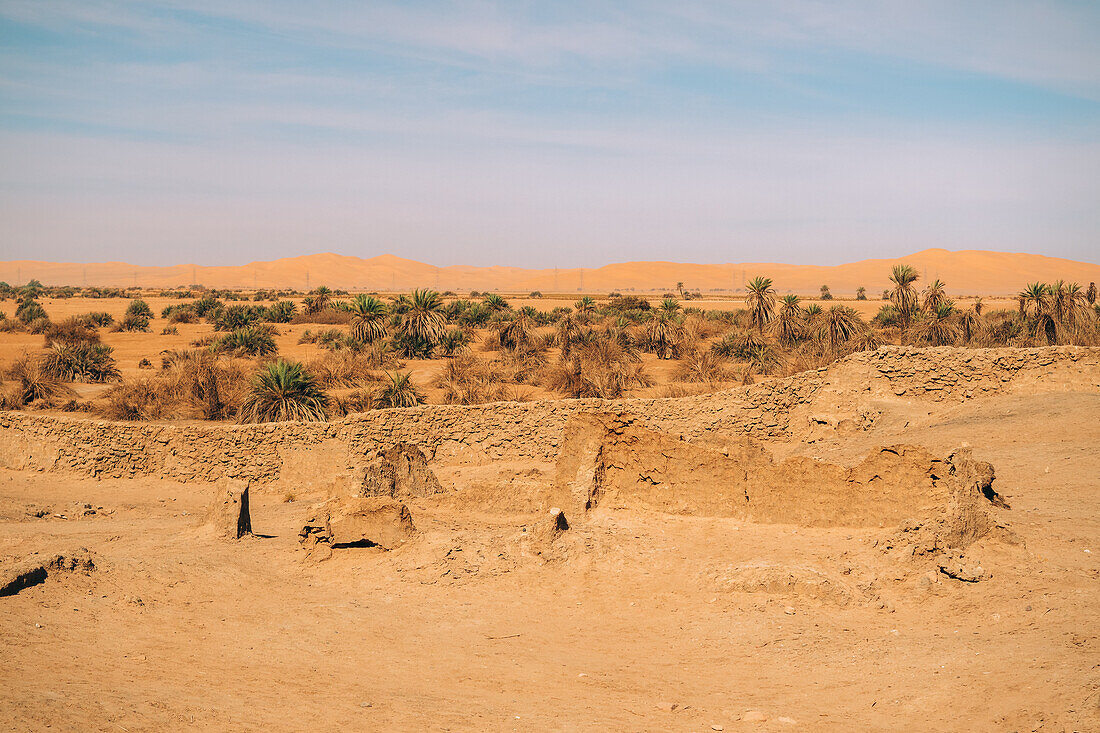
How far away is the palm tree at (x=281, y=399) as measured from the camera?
1934 centimetres

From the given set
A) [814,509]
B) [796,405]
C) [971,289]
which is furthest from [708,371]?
[971,289]

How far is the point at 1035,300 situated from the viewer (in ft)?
97.0

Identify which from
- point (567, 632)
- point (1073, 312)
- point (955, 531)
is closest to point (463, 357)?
point (1073, 312)

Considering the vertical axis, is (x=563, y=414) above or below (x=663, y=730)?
above

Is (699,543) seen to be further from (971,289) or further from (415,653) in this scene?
(971,289)

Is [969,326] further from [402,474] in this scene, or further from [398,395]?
[402,474]

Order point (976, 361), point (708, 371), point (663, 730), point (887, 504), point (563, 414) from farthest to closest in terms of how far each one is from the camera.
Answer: point (708, 371)
point (976, 361)
point (563, 414)
point (887, 504)
point (663, 730)

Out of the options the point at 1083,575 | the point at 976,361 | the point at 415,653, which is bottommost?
the point at 415,653

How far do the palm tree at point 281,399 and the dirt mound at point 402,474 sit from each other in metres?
6.89

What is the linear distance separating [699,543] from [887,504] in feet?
7.38

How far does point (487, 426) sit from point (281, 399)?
6307 mm

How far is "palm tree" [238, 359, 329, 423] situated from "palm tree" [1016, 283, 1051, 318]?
23347 millimetres

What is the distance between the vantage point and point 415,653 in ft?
25.5

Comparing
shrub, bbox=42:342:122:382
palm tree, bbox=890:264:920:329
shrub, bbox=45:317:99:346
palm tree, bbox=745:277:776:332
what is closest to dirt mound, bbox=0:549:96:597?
shrub, bbox=42:342:122:382
